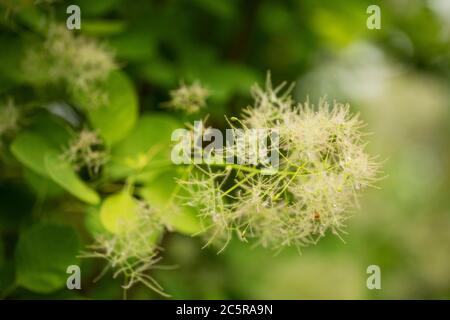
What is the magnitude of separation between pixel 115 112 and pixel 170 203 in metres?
0.19

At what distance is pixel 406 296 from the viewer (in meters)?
1.52

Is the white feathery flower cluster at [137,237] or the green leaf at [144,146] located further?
the green leaf at [144,146]

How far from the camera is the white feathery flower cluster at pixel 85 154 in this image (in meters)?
0.69

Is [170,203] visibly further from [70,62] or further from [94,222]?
[70,62]

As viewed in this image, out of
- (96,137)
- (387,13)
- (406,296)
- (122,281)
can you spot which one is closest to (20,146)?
(96,137)

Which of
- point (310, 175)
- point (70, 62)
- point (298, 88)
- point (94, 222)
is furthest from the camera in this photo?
point (298, 88)

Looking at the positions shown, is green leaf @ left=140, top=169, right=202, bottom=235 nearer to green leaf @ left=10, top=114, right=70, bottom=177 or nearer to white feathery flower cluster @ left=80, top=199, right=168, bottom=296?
white feathery flower cluster @ left=80, top=199, right=168, bottom=296

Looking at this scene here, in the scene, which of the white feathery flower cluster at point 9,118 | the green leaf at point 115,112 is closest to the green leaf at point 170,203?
the green leaf at point 115,112

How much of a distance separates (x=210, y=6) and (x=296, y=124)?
0.54 meters

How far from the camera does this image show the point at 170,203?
2.06ft

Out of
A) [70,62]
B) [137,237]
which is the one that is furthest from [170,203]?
[70,62]

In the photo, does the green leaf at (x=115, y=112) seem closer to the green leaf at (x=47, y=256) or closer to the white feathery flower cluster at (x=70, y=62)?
the white feathery flower cluster at (x=70, y=62)

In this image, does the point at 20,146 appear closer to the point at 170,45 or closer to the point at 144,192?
the point at 144,192

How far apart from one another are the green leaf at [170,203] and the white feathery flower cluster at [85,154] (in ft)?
0.28
